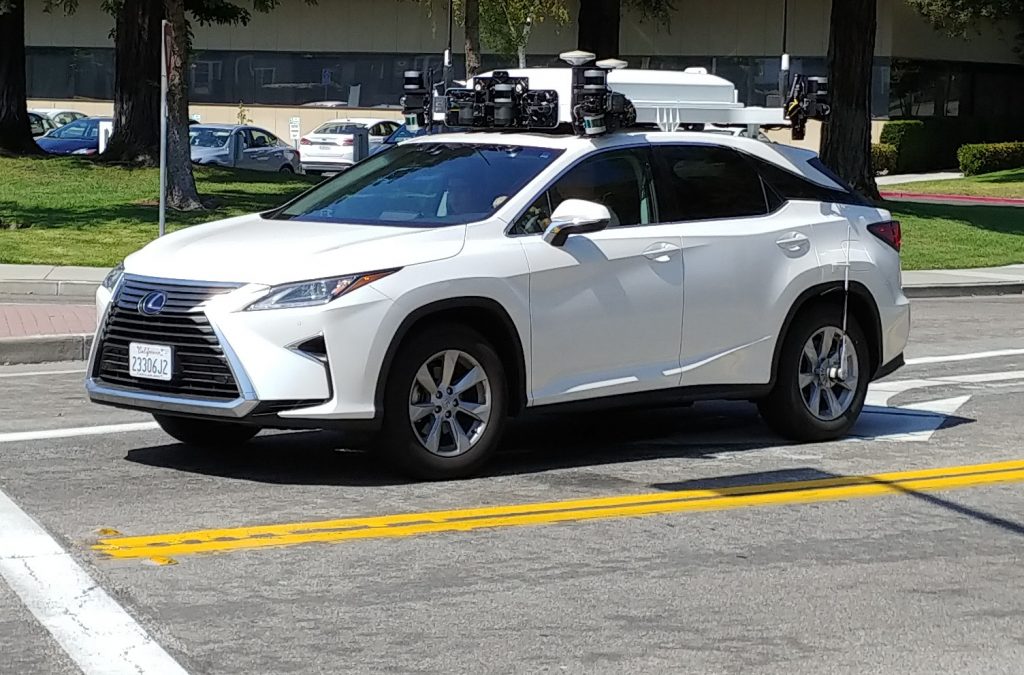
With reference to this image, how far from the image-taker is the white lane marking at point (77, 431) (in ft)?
30.7

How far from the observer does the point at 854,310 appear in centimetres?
992

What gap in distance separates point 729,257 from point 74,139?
31673mm

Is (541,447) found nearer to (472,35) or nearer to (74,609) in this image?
(74,609)

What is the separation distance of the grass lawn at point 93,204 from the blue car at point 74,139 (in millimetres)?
7616

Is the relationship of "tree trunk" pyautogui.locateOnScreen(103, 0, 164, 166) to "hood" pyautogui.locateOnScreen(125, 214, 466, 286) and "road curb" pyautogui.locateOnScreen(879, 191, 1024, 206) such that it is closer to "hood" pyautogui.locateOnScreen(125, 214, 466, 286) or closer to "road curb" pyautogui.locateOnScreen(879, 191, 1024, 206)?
"road curb" pyautogui.locateOnScreen(879, 191, 1024, 206)

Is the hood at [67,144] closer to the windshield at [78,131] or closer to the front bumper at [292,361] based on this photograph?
the windshield at [78,131]

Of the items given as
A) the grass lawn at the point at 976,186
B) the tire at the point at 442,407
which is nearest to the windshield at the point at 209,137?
the grass lawn at the point at 976,186

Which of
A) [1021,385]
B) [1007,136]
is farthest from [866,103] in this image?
[1007,136]

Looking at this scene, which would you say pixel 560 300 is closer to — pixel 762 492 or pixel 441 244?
pixel 441 244

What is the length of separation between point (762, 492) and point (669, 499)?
52 cm

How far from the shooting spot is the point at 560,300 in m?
8.52

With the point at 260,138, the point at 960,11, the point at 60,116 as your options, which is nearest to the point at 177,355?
the point at 260,138

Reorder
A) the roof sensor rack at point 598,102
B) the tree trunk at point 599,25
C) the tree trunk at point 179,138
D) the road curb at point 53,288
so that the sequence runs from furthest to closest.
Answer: the tree trunk at point 599,25
the tree trunk at point 179,138
the road curb at point 53,288
the roof sensor rack at point 598,102

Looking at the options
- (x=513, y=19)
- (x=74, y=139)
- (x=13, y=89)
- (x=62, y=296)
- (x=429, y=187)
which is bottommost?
(x=62, y=296)
